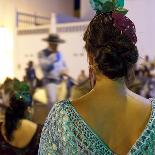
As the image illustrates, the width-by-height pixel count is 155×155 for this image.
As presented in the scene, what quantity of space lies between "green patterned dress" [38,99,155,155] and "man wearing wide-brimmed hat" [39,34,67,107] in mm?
4201

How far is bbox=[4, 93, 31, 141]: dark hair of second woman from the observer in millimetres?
1985

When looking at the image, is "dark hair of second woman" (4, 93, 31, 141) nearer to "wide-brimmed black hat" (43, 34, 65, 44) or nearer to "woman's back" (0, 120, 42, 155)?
"woman's back" (0, 120, 42, 155)

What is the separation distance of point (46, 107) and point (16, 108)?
3.01 m

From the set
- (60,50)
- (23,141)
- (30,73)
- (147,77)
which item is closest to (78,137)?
(23,141)

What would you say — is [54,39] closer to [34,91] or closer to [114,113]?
[34,91]

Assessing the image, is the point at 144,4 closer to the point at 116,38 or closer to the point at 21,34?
the point at 21,34

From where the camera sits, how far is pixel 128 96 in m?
1.05

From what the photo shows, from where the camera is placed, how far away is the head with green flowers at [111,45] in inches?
39.9

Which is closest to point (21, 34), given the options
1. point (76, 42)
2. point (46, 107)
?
point (76, 42)

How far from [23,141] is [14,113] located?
0.48ft

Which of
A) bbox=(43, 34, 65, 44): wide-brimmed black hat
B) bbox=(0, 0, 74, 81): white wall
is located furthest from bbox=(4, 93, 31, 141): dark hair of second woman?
bbox=(0, 0, 74, 81): white wall

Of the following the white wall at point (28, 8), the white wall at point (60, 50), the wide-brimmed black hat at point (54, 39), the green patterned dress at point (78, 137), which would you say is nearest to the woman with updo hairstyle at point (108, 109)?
the green patterned dress at point (78, 137)

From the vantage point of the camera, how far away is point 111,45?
3.33ft

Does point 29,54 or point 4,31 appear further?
point 4,31
